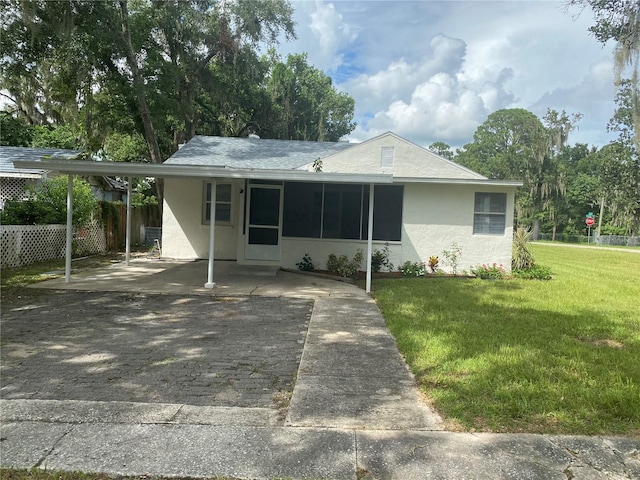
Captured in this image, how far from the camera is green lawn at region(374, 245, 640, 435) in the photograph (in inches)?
140

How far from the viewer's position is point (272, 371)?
4.55 metres

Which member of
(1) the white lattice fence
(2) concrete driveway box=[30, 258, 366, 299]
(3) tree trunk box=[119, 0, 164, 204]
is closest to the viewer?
(2) concrete driveway box=[30, 258, 366, 299]

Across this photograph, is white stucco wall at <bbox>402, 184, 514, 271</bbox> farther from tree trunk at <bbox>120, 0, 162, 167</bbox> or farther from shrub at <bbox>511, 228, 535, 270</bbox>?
tree trunk at <bbox>120, 0, 162, 167</bbox>

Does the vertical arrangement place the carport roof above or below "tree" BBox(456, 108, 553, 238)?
below

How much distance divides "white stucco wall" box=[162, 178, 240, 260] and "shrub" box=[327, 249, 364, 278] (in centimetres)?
371

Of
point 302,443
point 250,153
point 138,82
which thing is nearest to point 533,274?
point 250,153

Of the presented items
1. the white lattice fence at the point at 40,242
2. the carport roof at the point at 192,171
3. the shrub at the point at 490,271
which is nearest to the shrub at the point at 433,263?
the shrub at the point at 490,271

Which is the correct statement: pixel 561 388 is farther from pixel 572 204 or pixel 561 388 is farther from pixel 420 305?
pixel 572 204

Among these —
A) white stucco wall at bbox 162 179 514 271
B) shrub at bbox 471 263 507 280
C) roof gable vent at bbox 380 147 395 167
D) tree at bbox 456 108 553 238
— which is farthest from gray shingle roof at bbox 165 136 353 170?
tree at bbox 456 108 553 238

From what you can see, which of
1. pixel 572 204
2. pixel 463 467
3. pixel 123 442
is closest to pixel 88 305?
pixel 123 442

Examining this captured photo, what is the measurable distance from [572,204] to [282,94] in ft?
142

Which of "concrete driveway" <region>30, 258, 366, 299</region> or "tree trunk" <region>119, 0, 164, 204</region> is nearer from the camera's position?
"concrete driveway" <region>30, 258, 366, 299</region>

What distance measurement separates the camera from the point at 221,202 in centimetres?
1393

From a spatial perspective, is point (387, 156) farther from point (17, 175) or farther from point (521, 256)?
point (17, 175)
